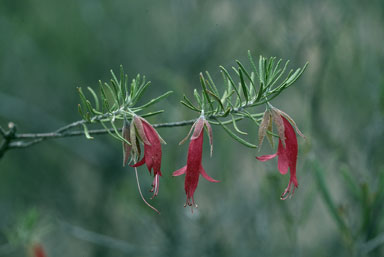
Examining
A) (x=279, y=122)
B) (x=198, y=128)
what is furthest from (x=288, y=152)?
(x=198, y=128)

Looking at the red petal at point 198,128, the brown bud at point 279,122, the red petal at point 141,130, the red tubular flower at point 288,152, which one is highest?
the red petal at point 141,130

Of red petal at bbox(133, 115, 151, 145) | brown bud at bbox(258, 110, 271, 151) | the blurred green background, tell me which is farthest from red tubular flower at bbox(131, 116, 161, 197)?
the blurred green background

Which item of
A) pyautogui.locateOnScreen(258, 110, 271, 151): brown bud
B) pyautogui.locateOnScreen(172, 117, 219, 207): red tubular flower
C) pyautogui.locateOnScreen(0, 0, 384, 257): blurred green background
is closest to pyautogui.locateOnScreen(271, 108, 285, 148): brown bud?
pyautogui.locateOnScreen(258, 110, 271, 151): brown bud

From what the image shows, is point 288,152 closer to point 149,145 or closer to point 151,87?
point 149,145

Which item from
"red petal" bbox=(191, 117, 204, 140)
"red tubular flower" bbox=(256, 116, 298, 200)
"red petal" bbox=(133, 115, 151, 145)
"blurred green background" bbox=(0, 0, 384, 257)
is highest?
"blurred green background" bbox=(0, 0, 384, 257)

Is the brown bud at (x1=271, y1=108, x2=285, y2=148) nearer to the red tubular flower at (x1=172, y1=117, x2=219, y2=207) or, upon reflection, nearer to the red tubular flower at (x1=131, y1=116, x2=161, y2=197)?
the red tubular flower at (x1=172, y1=117, x2=219, y2=207)

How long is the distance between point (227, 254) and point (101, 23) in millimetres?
2832

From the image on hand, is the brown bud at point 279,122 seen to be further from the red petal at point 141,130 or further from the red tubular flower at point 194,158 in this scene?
the red petal at point 141,130

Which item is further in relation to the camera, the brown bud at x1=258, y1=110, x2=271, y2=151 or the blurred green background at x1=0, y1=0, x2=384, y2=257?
the blurred green background at x1=0, y1=0, x2=384, y2=257

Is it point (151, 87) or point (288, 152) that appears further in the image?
point (151, 87)

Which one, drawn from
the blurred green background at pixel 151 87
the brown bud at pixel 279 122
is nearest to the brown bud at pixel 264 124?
the brown bud at pixel 279 122

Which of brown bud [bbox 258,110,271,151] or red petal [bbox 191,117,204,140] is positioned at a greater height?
red petal [bbox 191,117,204,140]

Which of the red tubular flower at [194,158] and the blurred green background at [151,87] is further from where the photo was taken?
the blurred green background at [151,87]

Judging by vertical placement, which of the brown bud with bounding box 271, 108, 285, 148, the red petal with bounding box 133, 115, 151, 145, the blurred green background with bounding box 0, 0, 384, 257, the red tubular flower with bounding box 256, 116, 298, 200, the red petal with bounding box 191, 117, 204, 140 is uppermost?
the blurred green background with bounding box 0, 0, 384, 257
